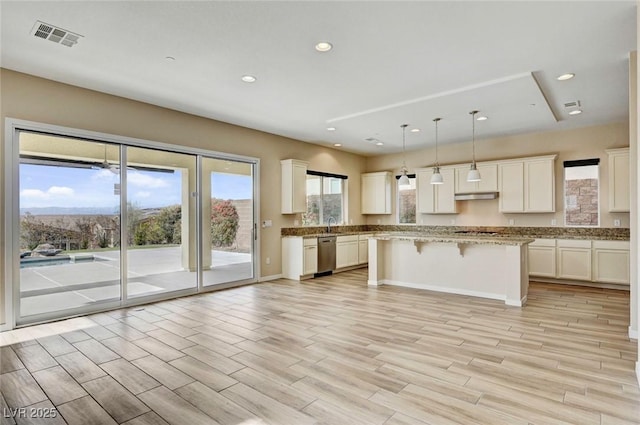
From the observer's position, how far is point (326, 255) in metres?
7.45

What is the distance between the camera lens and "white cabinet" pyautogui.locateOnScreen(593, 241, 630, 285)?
5.89 meters

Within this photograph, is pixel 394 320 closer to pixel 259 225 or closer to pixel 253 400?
pixel 253 400

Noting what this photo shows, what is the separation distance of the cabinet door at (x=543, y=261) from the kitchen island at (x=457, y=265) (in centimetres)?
137

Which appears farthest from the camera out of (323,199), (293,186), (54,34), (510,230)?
(323,199)

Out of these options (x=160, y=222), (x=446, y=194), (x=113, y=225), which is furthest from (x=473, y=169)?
(x=113, y=225)

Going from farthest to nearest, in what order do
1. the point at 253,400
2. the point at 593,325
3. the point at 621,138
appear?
the point at 621,138
the point at 593,325
the point at 253,400

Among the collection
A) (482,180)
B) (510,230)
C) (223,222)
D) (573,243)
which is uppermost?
(482,180)

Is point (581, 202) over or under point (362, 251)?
over

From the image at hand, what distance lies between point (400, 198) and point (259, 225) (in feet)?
13.4

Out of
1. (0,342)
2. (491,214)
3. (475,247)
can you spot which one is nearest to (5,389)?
(0,342)

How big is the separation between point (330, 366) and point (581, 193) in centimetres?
637

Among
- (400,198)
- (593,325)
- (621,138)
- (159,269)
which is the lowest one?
(593,325)

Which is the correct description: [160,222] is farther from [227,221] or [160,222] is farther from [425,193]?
[425,193]

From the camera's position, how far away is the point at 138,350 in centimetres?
335
